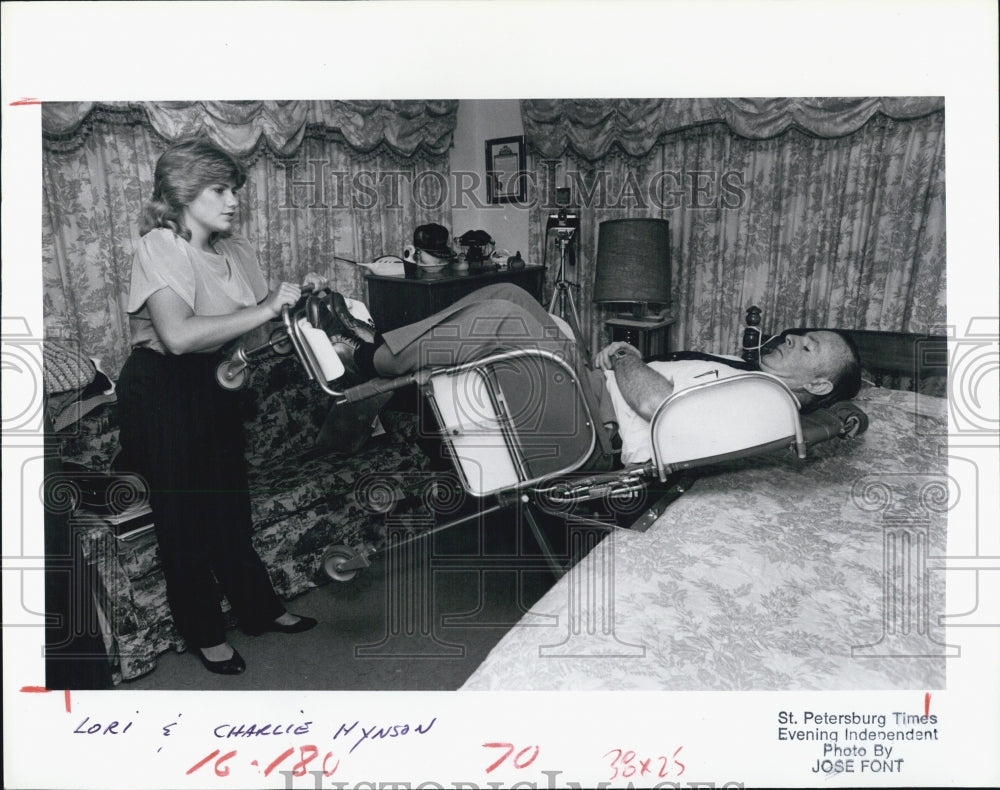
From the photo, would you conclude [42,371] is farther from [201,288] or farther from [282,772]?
[282,772]

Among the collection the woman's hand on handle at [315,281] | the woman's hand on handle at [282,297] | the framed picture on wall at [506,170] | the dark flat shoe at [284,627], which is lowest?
the dark flat shoe at [284,627]

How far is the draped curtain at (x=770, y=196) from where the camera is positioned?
1159 mm

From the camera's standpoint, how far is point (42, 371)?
44.7 inches

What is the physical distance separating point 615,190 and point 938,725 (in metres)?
1.27

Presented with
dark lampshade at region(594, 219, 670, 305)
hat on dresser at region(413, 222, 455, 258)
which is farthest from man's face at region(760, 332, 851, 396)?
hat on dresser at region(413, 222, 455, 258)

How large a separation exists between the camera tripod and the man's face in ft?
1.50

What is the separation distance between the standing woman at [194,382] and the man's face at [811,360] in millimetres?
1123

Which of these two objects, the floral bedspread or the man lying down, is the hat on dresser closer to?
the man lying down

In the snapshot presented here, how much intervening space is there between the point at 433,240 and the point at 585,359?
0.47 meters

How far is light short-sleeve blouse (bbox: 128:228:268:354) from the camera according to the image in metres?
1.12

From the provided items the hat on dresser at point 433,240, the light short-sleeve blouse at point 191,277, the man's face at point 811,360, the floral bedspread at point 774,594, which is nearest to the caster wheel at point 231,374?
the light short-sleeve blouse at point 191,277

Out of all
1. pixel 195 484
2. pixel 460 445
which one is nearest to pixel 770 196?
pixel 460 445

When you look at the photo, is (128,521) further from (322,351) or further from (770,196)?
(770,196)

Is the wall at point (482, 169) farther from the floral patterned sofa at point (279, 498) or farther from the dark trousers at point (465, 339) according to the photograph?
the floral patterned sofa at point (279, 498)
